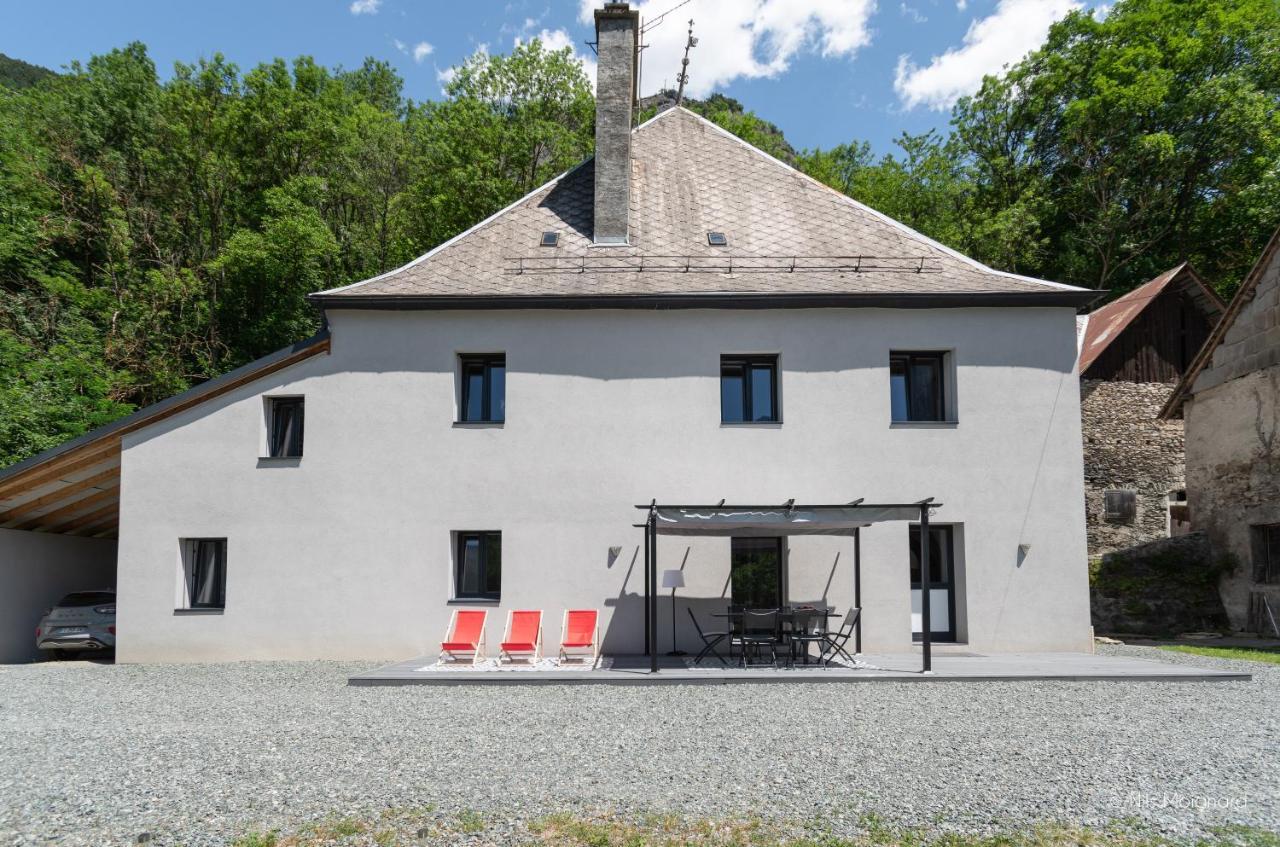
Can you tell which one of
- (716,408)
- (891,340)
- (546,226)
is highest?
(546,226)

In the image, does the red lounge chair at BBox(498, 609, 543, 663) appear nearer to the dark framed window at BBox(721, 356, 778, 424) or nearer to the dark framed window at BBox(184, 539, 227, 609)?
the dark framed window at BBox(721, 356, 778, 424)

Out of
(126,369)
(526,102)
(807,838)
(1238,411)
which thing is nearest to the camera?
(807,838)

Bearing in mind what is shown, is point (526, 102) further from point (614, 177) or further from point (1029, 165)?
point (1029, 165)

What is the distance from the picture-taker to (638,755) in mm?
6973

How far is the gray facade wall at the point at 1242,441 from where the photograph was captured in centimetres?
1798

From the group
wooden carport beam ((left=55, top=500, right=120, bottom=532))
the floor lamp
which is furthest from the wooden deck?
wooden carport beam ((left=55, top=500, right=120, bottom=532))

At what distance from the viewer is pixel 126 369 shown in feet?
82.5

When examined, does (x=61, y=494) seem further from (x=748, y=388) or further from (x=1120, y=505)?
(x=1120, y=505)

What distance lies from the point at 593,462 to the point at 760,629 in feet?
12.5

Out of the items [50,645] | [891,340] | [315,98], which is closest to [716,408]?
[891,340]

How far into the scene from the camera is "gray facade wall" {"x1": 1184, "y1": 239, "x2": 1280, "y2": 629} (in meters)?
18.0

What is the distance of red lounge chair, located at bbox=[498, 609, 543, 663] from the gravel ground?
6.57 feet

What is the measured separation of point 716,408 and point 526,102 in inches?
682

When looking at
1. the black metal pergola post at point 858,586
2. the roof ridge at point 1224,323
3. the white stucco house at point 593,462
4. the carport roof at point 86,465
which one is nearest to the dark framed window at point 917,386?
the white stucco house at point 593,462
